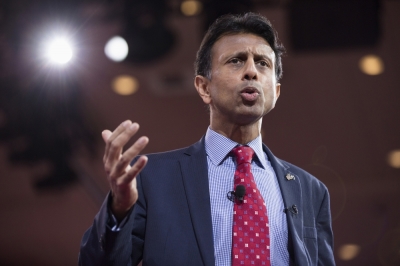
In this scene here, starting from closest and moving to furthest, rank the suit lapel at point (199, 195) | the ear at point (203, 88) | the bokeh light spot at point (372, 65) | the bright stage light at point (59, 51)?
1. the suit lapel at point (199, 195)
2. the ear at point (203, 88)
3. the bright stage light at point (59, 51)
4. the bokeh light spot at point (372, 65)

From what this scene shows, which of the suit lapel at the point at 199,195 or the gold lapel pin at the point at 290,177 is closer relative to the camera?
the suit lapel at the point at 199,195

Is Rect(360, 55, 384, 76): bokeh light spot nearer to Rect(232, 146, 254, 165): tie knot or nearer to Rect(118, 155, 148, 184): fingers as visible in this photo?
Rect(232, 146, 254, 165): tie knot

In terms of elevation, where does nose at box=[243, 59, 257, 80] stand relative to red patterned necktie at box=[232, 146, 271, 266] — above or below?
above

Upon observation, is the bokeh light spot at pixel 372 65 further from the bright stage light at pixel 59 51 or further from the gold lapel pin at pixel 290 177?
the bright stage light at pixel 59 51

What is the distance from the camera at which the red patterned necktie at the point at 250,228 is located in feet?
5.95

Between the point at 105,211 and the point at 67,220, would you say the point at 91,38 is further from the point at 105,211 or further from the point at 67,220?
the point at 105,211

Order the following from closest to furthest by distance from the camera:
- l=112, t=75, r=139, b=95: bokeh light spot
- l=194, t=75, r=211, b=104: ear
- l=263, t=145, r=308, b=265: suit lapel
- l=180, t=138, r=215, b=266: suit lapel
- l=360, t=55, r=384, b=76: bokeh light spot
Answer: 1. l=180, t=138, r=215, b=266: suit lapel
2. l=263, t=145, r=308, b=265: suit lapel
3. l=194, t=75, r=211, b=104: ear
4. l=112, t=75, r=139, b=95: bokeh light spot
5. l=360, t=55, r=384, b=76: bokeh light spot

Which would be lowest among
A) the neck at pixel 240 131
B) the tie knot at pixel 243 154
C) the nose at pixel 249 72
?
the tie knot at pixel 243 154

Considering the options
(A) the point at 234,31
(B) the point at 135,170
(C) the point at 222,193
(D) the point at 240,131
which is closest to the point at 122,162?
(B) the point at 135,170

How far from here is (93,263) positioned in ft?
5.53

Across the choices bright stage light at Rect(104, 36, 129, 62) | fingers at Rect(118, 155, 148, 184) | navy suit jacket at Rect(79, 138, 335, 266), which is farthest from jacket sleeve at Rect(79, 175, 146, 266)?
bright stage light at Rect(104, 36, 129, 62)

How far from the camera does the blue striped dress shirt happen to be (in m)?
1.87

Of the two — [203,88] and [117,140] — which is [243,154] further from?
[117,140]

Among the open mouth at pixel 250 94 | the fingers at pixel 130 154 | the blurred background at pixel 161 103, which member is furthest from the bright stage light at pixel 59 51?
the fingers at pixel 130 154
